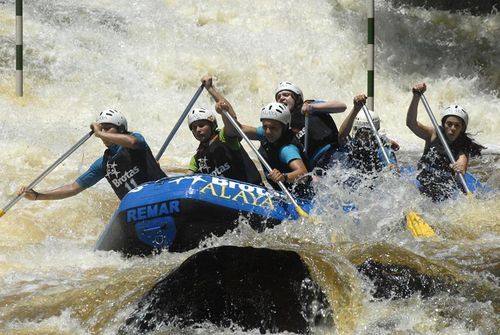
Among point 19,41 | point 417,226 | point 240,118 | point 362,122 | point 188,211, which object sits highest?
point 19,41

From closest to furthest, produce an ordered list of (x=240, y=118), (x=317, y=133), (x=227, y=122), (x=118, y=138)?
(x=118, y=138) < (x=227, y=122) < (x=317, y=133) < (x=240, y=118)

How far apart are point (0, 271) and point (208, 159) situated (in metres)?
1.46

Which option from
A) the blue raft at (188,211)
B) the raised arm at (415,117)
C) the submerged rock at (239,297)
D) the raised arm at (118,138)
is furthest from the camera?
the raised arm at (415,117)

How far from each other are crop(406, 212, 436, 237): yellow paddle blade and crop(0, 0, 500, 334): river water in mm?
50

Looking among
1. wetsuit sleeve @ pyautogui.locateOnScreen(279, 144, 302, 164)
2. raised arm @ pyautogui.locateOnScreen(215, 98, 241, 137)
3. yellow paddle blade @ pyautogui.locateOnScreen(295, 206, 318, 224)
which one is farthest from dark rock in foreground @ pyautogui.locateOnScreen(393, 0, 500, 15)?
yellow paddle blade @ pyautogui.locateOnScreen(295, 206, 318, 224)

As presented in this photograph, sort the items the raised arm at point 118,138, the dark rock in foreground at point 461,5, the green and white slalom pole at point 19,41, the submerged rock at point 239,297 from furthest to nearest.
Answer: the dark rock in foreground at point 461,5 → the green and white slalom pole at point 19,41 → the raised arm at point 118,138 → the submerged rock at point 239,297

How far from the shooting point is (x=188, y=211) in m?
5.63

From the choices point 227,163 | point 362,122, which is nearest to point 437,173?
point 362,122

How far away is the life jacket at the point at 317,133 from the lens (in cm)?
664

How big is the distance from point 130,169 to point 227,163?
0.62 m

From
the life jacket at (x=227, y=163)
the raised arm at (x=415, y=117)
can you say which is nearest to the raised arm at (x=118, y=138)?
the life jacket at (x=227, y=163)

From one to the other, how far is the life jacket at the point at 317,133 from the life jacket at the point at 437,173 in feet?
2.19

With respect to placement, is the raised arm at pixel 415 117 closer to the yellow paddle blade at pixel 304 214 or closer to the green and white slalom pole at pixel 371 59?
the yellow paddle blade at pixel 304 214

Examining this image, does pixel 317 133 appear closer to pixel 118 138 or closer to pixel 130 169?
pixel 130 169
